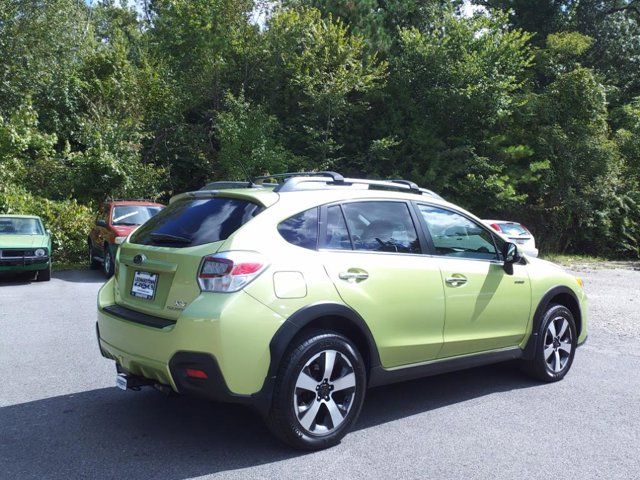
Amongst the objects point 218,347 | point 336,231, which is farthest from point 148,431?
point 336,231

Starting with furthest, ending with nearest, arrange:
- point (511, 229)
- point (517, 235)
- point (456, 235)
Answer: point (511, 229), point (517, 235), point (456, 235)

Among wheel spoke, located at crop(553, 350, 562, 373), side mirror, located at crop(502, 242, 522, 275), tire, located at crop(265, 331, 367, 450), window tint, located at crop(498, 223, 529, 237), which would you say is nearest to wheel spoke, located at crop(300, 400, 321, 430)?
tire, located at crop(265, 331, 367, 450)

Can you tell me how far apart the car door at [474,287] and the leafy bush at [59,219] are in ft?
47.5

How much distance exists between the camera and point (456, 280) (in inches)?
193

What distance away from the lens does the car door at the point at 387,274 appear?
168 inches

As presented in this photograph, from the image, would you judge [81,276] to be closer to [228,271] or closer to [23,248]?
[23,248]

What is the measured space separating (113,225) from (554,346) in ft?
35.7

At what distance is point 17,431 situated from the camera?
14.2ft

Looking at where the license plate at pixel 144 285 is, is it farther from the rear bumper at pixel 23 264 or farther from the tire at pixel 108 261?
the tire at pixel 108 261

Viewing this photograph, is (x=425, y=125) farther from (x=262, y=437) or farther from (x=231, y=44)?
(x=262, y=437)

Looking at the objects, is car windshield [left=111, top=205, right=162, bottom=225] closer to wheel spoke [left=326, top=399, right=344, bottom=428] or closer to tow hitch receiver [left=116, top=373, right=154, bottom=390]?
tow hitch receiver [left=116, top=373, right=154, bottom=390]

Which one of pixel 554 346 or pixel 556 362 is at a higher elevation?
pixel 554 346

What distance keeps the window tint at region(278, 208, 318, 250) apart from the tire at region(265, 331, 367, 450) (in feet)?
2.07

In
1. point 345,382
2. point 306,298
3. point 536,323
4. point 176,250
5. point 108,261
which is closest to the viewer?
point 306,298
